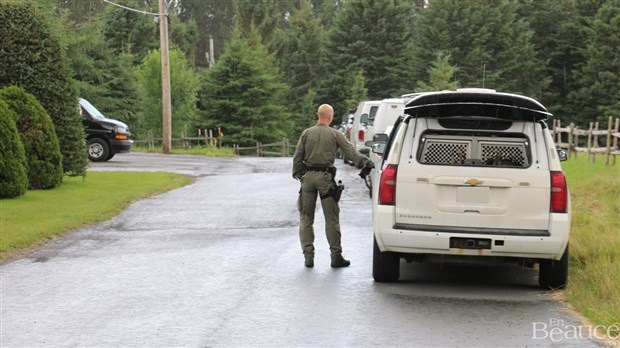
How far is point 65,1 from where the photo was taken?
3349 inches

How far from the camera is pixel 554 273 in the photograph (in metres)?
9.14

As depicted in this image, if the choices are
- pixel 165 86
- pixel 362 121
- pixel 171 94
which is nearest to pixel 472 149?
pixel 362 121

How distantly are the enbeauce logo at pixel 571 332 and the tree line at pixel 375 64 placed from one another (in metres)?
45.2

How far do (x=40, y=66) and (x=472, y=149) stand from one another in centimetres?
1288

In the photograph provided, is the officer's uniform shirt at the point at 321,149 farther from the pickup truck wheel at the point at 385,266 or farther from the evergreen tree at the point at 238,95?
the evergreen tree at the point at 238,95

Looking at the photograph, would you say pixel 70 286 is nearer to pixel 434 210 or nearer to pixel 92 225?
pixel 434 210

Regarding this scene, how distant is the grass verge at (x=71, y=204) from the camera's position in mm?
13070

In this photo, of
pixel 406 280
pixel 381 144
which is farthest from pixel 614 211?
pixel 406 280

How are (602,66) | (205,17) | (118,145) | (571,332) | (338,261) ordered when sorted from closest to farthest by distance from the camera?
(571,332) < (338,261) < (118,145) < (602,66) < (205,17)

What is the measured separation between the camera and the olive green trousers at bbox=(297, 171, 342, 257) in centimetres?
1041

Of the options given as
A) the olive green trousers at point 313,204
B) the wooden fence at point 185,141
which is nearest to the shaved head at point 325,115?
the olive green trousers at point 313,204

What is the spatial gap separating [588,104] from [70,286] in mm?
60454

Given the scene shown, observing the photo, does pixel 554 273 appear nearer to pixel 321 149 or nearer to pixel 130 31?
pixel 321 149

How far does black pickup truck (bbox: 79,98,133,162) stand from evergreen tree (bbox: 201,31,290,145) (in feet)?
83.5
